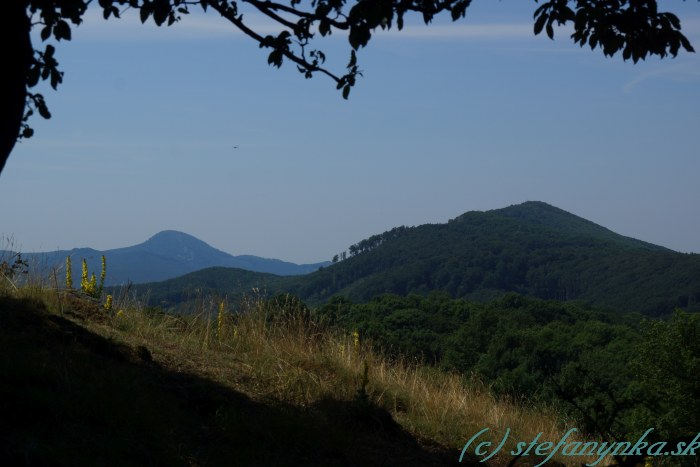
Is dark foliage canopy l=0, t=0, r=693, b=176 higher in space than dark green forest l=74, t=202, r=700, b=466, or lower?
higher

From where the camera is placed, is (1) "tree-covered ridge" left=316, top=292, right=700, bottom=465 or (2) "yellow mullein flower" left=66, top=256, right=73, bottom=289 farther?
(1) "tree-covered ridge" left=316, top=292, right=700, bottom=465

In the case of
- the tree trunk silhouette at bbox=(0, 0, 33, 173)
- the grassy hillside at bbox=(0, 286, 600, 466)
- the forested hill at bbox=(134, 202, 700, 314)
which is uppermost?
the tree trunk silhouette at bbox=(0, 0, 33, 173)

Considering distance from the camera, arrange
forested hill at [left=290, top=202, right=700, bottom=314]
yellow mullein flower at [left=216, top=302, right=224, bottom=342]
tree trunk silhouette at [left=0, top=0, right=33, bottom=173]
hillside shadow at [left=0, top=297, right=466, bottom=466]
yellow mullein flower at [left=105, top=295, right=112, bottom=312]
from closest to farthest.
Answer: tree trunk silhouette at [left=0, top=0, right=33, bottom=173] → hillside shadow at [left=0, top=297, right=466, bottom=466] → yellow mullein flower at [left=105, top=295, right=112, bottom=312] → yellow mullein flower at [left=216, top=302, right=224, bottom=342] → forested hill at [left=290, top=202, right=700, bottom=314]

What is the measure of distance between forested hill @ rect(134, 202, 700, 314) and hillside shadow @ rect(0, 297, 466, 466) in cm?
11342

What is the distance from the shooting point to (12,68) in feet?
12.1

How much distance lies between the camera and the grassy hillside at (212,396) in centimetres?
460

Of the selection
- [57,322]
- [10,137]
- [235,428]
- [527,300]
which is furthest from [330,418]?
[527,300]

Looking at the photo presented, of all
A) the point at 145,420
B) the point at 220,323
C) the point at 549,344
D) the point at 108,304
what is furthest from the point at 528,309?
the point at 145,420

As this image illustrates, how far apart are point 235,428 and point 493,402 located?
3.76 metres

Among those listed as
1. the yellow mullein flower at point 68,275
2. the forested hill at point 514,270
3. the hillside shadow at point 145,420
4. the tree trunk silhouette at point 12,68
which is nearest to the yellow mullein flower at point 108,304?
the yellow mullein flower at point 68,275

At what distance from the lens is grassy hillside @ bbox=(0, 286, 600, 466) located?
460 centimetres

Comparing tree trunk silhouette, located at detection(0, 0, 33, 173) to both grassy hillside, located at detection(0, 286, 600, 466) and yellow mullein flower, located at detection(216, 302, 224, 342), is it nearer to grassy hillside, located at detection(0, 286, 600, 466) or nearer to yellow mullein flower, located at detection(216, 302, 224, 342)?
grassy hillside, located at detection(0, 286, 600, 466)

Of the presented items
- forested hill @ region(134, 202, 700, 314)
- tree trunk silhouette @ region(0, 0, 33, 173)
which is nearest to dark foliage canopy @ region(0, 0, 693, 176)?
tree trunk silhouette @ region(0, 0, 33, 173)

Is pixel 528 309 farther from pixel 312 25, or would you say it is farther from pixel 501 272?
pixel 501 272
